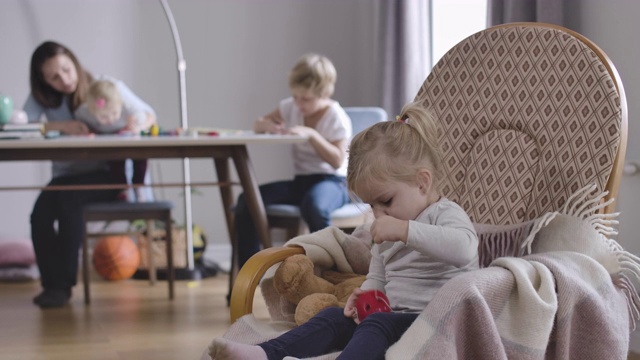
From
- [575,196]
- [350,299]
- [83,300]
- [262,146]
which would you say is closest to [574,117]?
[575,196]

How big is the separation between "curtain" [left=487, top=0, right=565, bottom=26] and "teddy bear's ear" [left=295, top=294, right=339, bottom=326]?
4.76 ft

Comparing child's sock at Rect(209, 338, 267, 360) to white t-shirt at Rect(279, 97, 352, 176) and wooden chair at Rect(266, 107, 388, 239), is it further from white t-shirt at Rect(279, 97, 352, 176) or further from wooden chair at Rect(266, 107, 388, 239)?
white t-shirt at Rect(279, 97, 352, 176)

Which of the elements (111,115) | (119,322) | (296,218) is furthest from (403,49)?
(119,322)

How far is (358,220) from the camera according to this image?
362cm

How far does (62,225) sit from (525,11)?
2094mm

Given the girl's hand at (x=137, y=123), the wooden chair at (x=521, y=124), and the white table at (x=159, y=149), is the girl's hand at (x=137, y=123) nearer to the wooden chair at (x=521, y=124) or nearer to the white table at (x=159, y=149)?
the white table at (x=159, y=149)

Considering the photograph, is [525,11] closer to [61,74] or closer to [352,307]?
[352,307]

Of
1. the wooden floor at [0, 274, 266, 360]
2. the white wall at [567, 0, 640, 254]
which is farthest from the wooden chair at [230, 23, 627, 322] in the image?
the wooden floor at [0, 274, 266, 360]

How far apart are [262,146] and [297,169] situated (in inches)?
46.5

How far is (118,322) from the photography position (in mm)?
3400

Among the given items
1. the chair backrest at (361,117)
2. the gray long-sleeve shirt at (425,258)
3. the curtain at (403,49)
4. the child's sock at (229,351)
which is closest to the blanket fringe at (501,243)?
the gray long-sleeve shirt at (425,258)

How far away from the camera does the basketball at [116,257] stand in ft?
14.2

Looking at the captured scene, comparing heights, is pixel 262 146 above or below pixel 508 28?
below

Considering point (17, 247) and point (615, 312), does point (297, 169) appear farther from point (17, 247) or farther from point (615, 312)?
point (615, 312)
